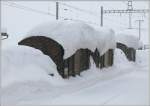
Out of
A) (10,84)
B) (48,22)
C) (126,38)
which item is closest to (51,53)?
(48,22)

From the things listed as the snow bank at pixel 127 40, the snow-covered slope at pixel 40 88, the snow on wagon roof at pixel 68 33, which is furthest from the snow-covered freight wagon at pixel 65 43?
the snow bank at pixel 127 40

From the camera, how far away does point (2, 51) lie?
16.2m

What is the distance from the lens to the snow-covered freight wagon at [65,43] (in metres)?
21.4

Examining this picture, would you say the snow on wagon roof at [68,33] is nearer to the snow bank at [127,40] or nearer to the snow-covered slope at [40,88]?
the snow-covered slope at [40,88]

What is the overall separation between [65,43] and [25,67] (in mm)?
5191

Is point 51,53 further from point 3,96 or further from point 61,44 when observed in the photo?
point 3,96

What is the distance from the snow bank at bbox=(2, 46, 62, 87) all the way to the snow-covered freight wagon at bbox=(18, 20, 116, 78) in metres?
1.55

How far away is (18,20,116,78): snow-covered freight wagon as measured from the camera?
2138cm

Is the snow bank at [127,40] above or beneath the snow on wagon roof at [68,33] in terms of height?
beneath

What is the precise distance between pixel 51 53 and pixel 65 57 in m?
0.86

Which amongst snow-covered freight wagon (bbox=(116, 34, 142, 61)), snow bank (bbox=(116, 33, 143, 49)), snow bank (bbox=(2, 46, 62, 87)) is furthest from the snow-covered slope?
snow bank (bbox=(116, 33, 143, 49))

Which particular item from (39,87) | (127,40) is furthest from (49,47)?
Result: (127,40)

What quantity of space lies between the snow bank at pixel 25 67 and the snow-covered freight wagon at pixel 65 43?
1.55 m

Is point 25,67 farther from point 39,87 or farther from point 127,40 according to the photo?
point 127,40
